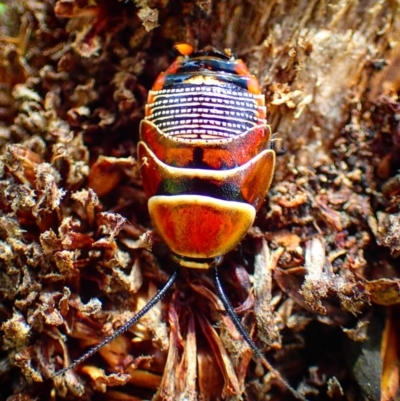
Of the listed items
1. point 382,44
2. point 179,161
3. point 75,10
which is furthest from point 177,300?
point 382,44

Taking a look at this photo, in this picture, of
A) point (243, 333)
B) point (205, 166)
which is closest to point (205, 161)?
point (205, 166)

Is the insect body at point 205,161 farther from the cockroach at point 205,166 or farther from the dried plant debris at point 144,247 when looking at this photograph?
the dried plant debris at point 144,247

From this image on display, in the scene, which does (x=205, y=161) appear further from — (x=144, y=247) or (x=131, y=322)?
(x=131, y=322)

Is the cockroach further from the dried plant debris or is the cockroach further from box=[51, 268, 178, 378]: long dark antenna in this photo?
the dried plant debris

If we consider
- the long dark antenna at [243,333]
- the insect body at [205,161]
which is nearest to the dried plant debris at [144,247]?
the long dark antenna at [243,333]

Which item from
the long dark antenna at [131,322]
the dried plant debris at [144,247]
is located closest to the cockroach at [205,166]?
the long dark antenna at [131,322]

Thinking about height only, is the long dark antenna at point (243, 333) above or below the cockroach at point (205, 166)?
below

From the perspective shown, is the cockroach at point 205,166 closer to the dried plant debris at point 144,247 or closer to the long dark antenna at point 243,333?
the long dark antenna at point 243,333
